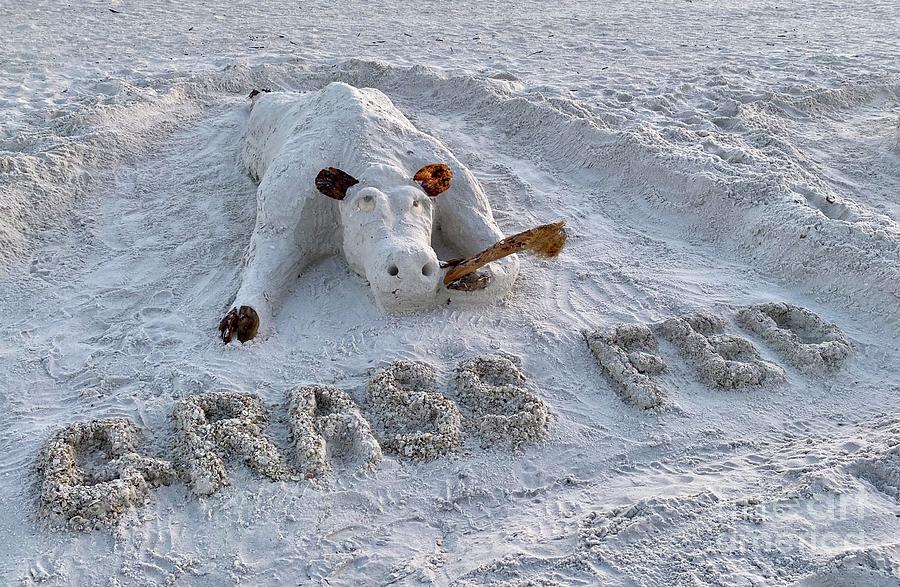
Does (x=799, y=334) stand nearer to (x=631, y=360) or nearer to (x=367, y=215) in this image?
(x=631, y=360)

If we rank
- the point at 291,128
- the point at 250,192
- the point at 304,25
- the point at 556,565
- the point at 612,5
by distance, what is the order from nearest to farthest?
the point at 556,565 → the point at 291,128 → the point at 250,192 → the point at 304,25 → the point at 612,5

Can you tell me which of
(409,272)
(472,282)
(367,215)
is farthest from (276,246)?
(472,282)

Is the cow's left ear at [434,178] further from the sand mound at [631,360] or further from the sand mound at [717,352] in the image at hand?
the sand mound at [717,352]

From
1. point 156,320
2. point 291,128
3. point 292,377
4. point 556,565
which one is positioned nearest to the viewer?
point 556,565

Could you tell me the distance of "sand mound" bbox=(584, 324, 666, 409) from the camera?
3.70 metres

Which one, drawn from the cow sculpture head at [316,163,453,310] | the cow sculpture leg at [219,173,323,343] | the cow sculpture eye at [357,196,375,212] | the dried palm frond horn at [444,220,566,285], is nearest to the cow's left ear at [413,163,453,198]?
the cow sculpture head at [316,163,453,310]

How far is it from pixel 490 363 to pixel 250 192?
9.04 feet

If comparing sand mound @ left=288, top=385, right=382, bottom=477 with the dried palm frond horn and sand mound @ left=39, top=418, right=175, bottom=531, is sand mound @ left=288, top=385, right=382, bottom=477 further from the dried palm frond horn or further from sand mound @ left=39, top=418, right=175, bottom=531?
the dried palm frond horn

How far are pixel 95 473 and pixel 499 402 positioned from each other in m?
1.85

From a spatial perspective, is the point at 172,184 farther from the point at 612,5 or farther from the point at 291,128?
the point at 612,5

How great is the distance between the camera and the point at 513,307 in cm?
436

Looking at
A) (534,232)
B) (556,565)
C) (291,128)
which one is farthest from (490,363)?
(291,128)

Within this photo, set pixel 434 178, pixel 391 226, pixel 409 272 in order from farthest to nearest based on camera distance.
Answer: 1. pixel 434 178
2. pixel 391 226
3. pixel 409 272

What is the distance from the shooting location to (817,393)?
3.82 metres
